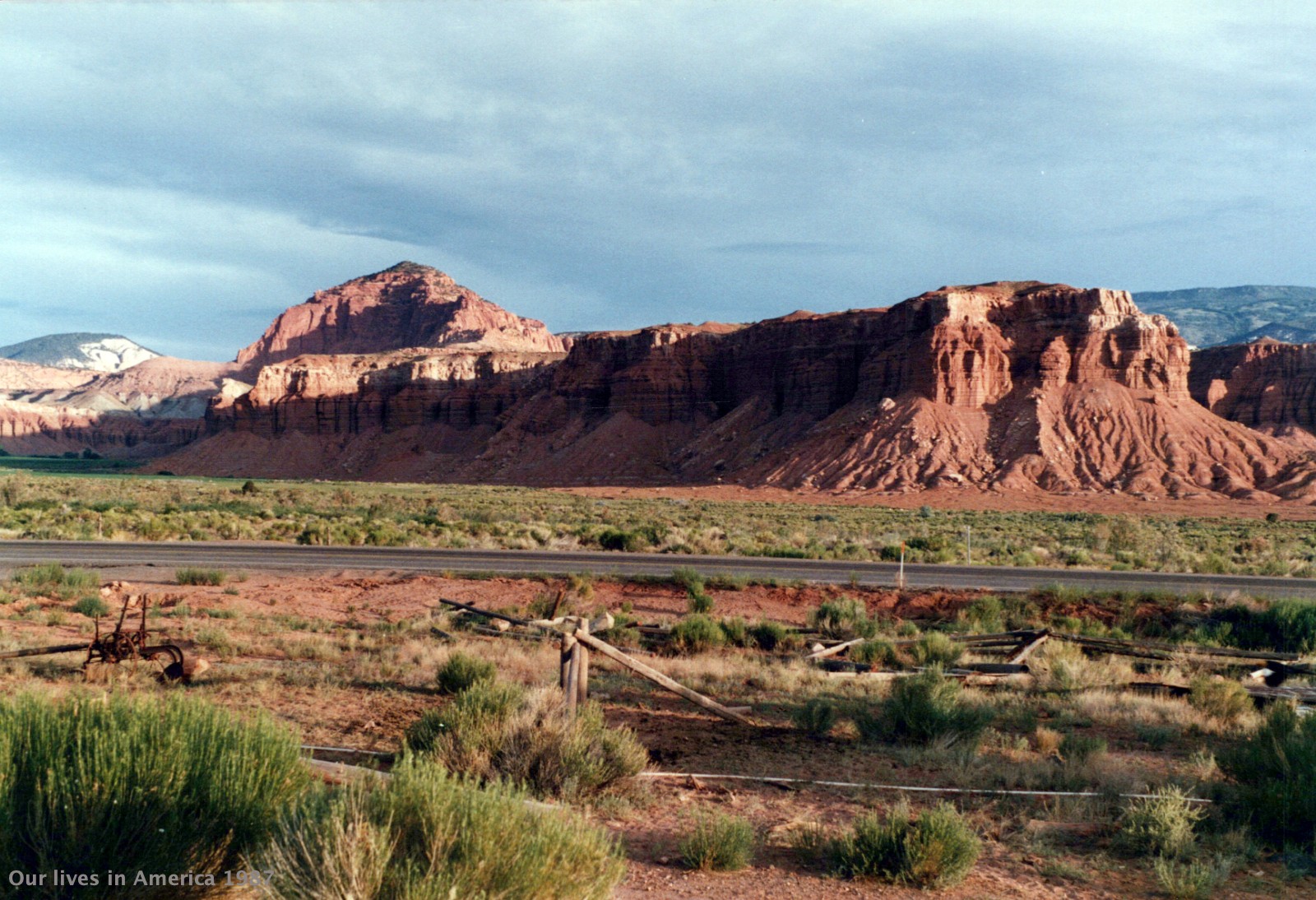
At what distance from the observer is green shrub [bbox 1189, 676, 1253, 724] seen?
9.86 metres

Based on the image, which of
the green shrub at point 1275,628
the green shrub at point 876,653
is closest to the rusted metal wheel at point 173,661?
the green shrub at point 876,653

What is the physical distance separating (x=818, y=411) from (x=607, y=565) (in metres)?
66.5

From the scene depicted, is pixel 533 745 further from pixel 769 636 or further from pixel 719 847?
pixel 769 636

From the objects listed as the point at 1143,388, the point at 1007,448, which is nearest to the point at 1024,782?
the point at 1007,448

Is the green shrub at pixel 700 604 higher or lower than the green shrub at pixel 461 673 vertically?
lower

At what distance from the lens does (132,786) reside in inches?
163

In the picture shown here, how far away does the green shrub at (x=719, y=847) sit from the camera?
564cm

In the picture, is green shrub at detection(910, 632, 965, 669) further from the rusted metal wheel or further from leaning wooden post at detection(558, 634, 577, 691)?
the rusted metal wheel

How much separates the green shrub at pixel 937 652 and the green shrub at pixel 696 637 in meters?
3.02

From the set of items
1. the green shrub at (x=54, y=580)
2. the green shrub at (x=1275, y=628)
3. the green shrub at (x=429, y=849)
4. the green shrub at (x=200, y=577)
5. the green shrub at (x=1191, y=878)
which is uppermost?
the green shrub at (x=429, y=849)

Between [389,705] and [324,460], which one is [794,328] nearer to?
[324,460]

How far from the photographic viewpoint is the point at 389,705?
950 cm

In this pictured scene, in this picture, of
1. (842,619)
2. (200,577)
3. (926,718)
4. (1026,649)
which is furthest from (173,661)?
(1026,649)

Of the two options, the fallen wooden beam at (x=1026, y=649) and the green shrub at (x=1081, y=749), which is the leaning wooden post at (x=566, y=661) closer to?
the green shrub at (x=1081, y=749)
